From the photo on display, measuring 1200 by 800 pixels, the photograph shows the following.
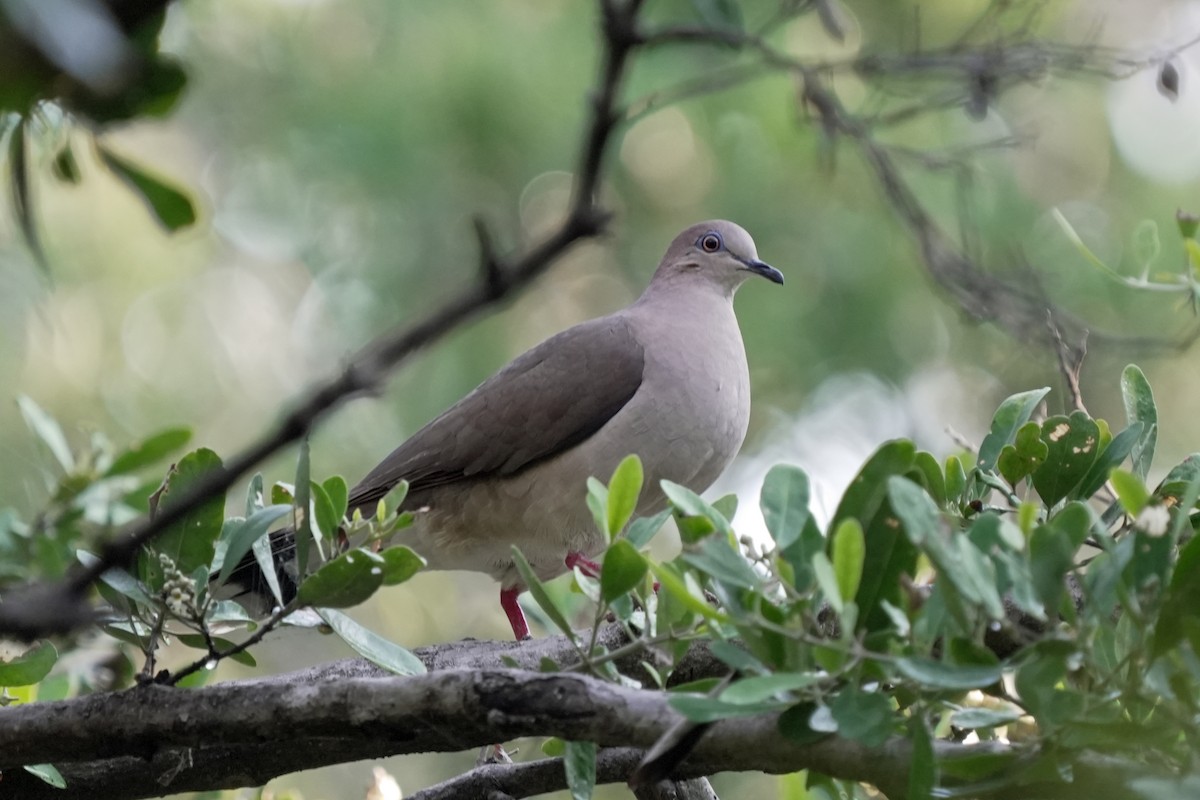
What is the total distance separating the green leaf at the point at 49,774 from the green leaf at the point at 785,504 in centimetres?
141

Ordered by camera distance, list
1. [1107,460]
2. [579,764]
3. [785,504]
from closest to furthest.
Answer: [785,504], [579,764], [1107,460]

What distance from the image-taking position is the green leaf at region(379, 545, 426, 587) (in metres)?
1.96

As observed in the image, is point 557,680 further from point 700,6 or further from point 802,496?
point 700,6

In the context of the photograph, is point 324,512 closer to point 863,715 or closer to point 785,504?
point 785,504

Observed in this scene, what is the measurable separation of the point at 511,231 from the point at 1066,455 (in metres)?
4.37

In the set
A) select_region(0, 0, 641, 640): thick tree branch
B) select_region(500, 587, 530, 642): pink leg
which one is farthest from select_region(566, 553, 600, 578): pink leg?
select_region(0, 0, 641, 640): thick tree branch

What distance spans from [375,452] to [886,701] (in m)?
5.42

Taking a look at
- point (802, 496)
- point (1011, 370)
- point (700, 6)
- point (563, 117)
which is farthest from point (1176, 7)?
point (802, 496)

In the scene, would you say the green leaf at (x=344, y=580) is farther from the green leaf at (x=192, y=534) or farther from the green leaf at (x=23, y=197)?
the green leaf at (x=23, y=197)

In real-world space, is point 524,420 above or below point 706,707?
above

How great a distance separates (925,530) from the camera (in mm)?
1444

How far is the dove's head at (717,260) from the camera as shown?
15.8ft

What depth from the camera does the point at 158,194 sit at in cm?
158

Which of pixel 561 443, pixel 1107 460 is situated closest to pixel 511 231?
pixel 561 443
